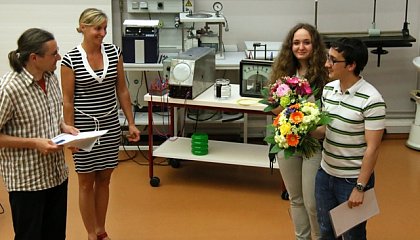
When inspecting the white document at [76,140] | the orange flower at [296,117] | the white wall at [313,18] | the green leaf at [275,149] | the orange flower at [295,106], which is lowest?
the green leaf at [275,149]

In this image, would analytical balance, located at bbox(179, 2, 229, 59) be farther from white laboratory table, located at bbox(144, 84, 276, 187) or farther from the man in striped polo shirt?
the man in striped polo shirt

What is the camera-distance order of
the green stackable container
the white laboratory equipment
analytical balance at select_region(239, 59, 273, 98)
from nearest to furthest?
1. analytical balance at select_region(239, 59, 273, 98)
2. the green stackable container
3. the white laboratory equipment

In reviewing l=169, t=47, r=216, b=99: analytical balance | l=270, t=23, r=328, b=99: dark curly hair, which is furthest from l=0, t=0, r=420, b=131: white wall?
l=270, t=23, r=328, b=99: dark curly hair

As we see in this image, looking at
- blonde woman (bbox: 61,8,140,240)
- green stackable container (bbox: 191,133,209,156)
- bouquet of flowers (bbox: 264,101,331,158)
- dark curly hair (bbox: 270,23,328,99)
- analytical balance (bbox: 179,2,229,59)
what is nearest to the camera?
bouquet of flowers (bbox: 264,101,331,158)

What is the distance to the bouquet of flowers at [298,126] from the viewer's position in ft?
9.48

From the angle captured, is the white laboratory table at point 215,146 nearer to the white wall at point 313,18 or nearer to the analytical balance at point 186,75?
the analytical balance at point 186,75

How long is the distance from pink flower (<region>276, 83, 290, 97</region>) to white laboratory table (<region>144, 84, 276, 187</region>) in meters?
1.39

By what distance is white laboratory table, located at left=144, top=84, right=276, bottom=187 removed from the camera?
Answer: 461 centimetres

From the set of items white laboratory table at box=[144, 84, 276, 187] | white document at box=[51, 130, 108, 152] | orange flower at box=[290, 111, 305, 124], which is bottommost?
white laboratory table at box=[144, 84, 276, 187]

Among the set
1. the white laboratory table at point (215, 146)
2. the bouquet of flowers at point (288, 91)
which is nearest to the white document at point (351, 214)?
the bouquet of flowers at point (288, 91)

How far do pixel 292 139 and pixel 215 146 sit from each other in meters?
2.31

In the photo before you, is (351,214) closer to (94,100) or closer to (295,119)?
(295,119)

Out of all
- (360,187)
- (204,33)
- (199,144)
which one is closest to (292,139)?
(360,187)

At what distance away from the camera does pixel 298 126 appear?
9.51 feet
